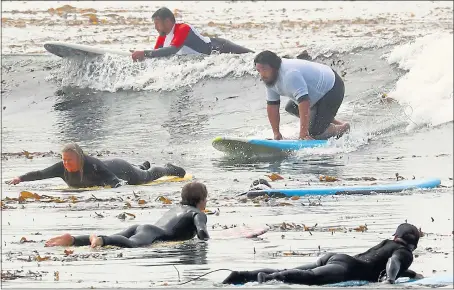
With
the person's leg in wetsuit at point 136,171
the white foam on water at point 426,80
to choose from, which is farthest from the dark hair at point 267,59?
the white foam on water at point 426,80

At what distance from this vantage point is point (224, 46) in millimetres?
26172

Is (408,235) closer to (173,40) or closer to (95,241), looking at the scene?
(95,241)

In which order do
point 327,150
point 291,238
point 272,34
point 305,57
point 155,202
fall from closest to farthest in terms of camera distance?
point 291,238
point 155,202
point 327,150
point 305,57
point 272,34

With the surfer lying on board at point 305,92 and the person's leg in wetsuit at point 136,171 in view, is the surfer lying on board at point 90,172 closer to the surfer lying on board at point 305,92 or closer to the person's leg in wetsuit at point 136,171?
the person's leg in wetsuit at point 136,171

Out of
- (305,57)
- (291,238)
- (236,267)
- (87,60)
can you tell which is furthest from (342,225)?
(87,60)

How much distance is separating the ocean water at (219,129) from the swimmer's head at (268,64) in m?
1.11

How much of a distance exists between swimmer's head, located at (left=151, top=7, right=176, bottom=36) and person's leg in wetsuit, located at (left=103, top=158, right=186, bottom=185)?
738cm

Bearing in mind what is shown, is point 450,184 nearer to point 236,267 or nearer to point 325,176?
point 325,176

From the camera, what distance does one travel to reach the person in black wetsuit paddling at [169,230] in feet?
38.5

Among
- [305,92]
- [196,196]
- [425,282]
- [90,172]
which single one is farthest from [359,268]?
[305,92]

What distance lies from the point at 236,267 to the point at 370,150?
8.26 m

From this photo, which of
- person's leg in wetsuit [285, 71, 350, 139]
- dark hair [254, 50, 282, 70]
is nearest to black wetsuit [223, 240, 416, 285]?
dark hair [254, 50, 282, 70]

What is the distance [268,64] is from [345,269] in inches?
306

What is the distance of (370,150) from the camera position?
62.0 feet
